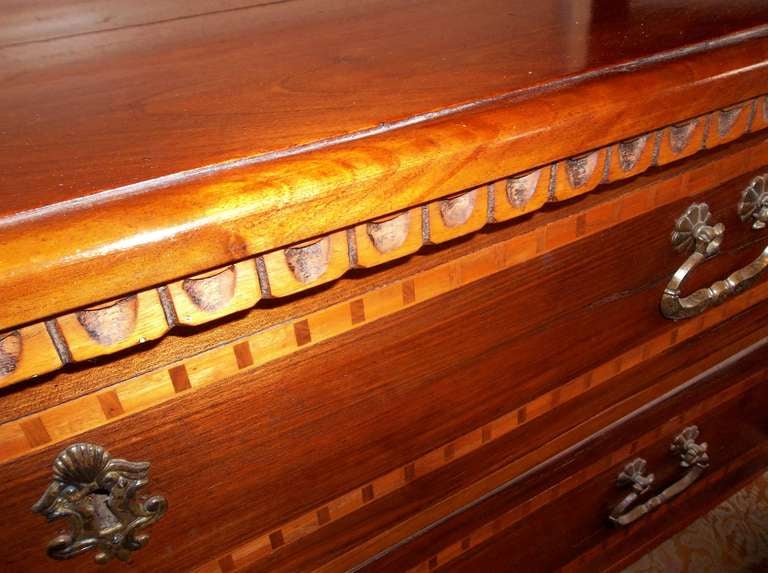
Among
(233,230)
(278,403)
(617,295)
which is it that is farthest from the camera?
(617,295)

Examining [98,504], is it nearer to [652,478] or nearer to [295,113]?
[295,113]

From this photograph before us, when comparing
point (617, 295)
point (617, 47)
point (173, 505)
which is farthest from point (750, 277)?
point (173, 505)

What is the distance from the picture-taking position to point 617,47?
0.45 metres

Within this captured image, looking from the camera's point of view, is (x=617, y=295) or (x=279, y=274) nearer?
(x=279, y=274)

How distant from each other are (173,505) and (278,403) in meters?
0.09

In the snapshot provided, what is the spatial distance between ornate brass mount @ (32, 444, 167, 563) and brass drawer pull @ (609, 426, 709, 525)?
1.69ft

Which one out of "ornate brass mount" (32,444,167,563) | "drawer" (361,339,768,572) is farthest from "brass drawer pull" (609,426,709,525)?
"ornate brass mount" (32,444,167,563)

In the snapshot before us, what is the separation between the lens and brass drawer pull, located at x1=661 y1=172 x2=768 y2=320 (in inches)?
21.2

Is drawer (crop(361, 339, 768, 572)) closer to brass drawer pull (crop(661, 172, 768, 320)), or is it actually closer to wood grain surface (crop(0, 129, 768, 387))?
brass drawer pull (crop(661, 172, 768, 320))

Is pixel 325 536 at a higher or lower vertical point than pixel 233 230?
lower

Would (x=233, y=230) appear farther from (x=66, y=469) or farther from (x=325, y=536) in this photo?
(x=325, y=536)

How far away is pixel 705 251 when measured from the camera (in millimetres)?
553

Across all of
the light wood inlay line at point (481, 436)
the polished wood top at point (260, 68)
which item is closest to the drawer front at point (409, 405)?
the light wood inlay line at point (481, 436)

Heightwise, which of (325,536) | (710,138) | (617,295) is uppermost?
(710,138)
